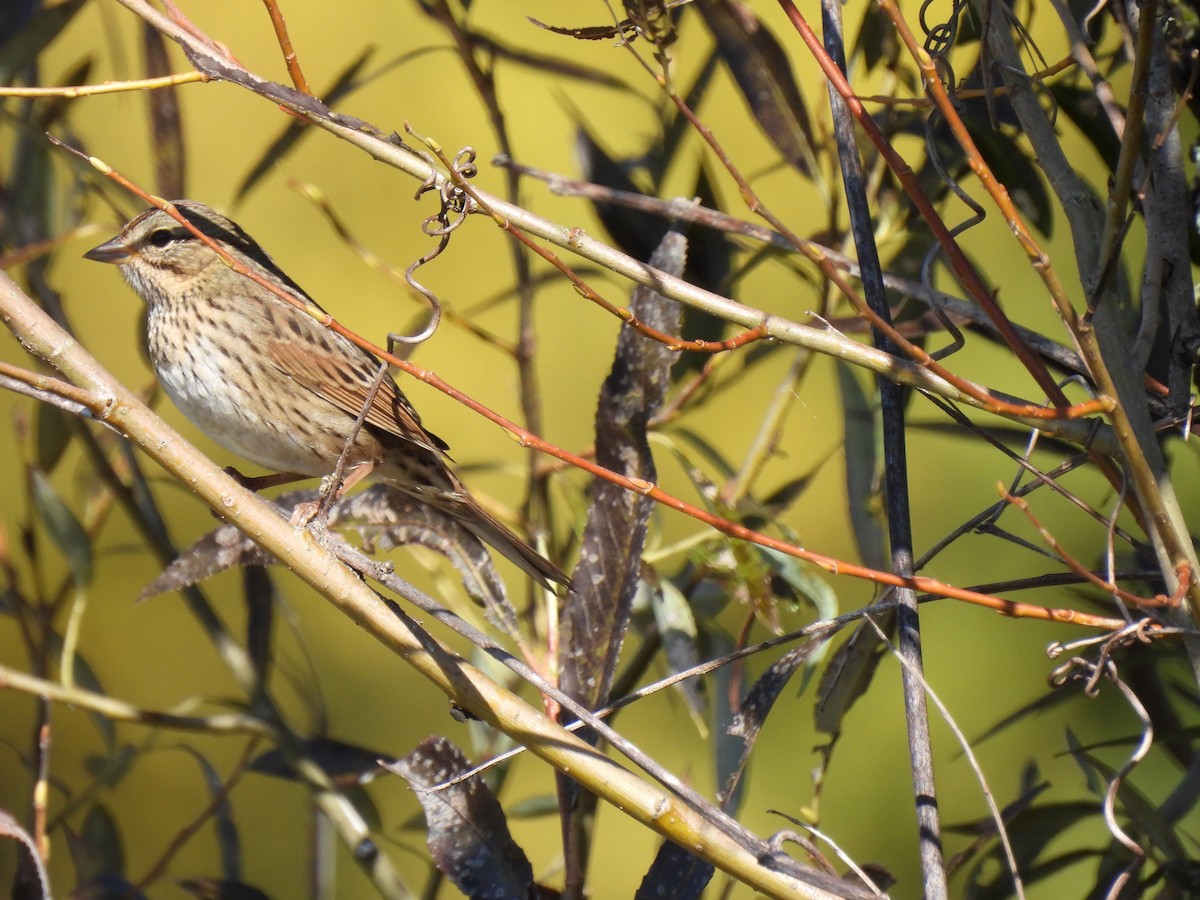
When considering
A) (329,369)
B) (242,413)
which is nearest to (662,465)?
(329,369)

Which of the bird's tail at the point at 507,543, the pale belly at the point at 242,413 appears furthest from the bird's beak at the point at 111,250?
the bird's tail at the point at 507,543

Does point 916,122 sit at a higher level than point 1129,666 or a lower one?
higher

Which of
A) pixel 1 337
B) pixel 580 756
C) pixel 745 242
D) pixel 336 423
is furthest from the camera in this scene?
pixel 1 337

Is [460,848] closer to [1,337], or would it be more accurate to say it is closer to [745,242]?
[745,242]

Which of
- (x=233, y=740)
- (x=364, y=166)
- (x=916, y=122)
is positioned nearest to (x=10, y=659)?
(x=233, y=740)

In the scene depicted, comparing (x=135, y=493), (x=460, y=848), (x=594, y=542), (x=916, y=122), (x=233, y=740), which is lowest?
(x=233, y=740)

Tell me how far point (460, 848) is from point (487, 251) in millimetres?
1748

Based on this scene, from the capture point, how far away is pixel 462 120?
273 cm

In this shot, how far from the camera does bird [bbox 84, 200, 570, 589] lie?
1.78 m

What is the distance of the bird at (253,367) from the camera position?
5.84 ft

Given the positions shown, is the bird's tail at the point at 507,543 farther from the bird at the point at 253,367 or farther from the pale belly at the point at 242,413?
the pale belly at the point at 242,413

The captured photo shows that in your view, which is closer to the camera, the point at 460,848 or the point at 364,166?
the point at 460,848

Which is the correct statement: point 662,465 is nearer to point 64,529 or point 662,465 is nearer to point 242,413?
point 242,413

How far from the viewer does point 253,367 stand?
72.8 inches
